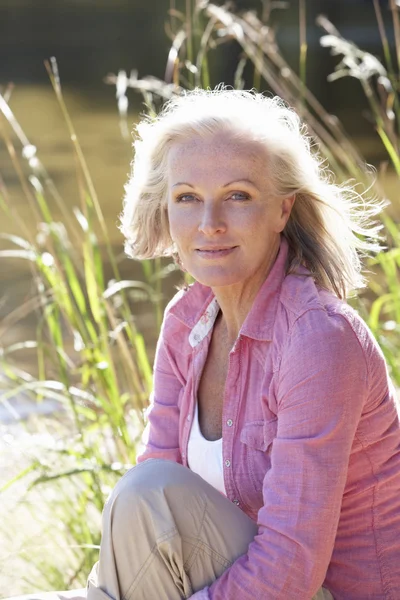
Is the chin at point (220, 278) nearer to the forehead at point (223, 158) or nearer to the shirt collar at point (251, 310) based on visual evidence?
the shirt collar at point (251, 310)

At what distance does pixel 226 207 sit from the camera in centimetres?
196

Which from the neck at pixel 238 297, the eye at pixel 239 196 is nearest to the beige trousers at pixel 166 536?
the neck at pixel 238 297

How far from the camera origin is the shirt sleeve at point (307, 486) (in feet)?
5.66

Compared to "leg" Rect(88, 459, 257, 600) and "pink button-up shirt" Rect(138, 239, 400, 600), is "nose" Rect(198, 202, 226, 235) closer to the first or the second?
"pink button-up shirt" Rect(138, 239, 400, 600)

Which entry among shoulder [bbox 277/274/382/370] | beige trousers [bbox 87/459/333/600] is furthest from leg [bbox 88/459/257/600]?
shoulder [bbox 277/274/382/370]

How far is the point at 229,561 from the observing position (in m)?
1.78

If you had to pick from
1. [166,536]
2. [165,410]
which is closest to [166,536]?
[166,536]

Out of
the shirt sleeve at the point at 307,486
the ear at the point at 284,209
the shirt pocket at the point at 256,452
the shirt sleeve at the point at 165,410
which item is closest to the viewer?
the shirt sleeve at the point at 307,486

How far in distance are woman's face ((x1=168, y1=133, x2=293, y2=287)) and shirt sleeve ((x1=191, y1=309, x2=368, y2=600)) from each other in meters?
0.28

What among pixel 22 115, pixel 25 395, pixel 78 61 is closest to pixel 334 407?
pixel 25 395

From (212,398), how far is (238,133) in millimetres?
493

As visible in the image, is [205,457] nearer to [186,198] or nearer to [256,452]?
[256,452]

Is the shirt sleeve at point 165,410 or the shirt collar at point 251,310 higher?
the shirt collar at point 251,310

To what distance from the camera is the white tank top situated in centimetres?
198
